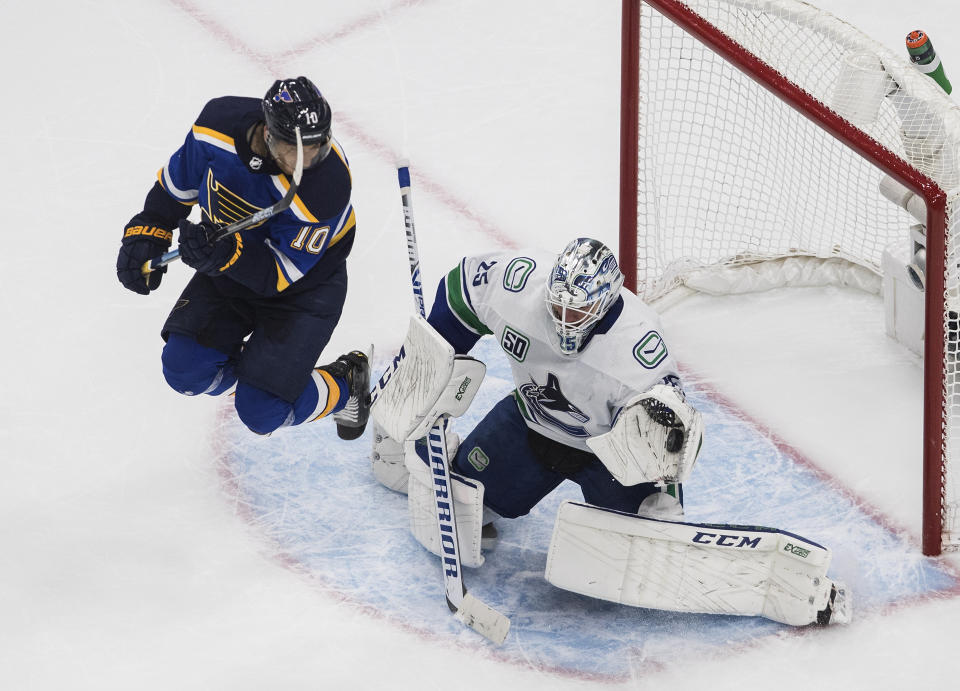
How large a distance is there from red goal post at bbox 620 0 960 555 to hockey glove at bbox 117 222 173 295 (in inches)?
55.9

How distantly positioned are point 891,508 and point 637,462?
1.07m

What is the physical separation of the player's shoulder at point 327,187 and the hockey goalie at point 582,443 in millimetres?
323

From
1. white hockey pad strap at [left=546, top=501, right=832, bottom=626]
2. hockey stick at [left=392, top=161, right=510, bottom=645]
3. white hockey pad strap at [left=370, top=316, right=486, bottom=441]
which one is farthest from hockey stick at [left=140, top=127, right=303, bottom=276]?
white hockey pad strap at [left=546, top=501, right=832, bottom=626]

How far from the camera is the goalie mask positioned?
324 cm

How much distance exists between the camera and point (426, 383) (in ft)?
11.6

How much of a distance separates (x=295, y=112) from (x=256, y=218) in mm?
293

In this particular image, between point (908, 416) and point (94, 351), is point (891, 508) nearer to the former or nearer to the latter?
point (908, 416)

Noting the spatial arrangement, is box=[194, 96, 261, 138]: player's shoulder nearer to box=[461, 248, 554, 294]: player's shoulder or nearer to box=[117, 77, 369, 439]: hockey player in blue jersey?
box=[117, 77, 369, 439]: hockey player in blue jersey

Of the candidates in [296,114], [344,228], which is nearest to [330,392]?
[344,228]

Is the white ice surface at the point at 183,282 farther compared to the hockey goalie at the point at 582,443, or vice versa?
the white ice surface at the point at 183,282

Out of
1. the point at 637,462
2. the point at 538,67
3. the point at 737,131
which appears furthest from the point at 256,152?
the point at 538,67

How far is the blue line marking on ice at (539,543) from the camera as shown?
11.6 feet

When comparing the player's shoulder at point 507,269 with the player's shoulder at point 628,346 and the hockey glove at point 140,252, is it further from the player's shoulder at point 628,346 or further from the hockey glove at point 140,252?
the hockey glove at point 140,252

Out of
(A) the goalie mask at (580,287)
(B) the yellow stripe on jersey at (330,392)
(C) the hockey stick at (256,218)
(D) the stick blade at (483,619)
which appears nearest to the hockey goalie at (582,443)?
(A) the goalie mask at (580,287)
